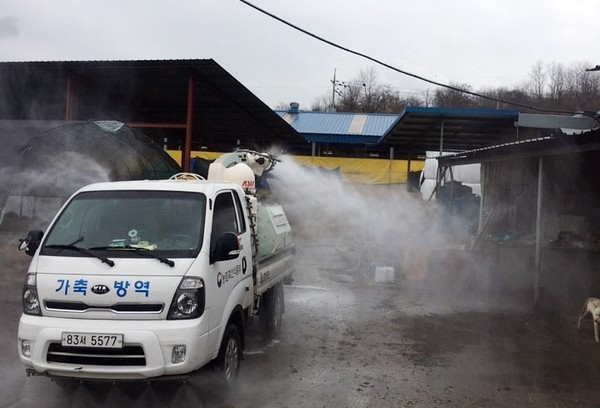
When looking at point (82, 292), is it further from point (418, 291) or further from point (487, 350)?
point (418, 291)

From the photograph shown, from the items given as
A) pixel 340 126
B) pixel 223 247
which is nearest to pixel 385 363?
pixel 223 247

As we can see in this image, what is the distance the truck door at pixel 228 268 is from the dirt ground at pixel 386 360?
75 centimetres

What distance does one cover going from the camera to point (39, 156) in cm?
1006

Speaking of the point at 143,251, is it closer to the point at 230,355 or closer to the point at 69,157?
the point at 230,355

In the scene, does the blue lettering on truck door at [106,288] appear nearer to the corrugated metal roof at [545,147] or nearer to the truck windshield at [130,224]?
the truck windshield at [130,224]

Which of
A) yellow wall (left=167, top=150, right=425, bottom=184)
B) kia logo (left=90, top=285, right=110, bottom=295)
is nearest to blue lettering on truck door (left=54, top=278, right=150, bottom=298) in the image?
kia logo (left=90, top=285, right=110, bottom=295)

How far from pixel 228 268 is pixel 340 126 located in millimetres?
26223

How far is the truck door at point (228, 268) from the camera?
4539 millimetres

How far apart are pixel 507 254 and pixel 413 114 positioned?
552 centimetres

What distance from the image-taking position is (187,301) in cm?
423

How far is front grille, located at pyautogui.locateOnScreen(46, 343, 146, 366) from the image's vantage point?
4082mm

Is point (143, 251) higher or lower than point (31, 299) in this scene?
higher

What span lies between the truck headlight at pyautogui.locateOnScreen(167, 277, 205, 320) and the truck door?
137mm

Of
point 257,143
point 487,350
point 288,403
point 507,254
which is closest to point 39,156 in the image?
point 288,403
